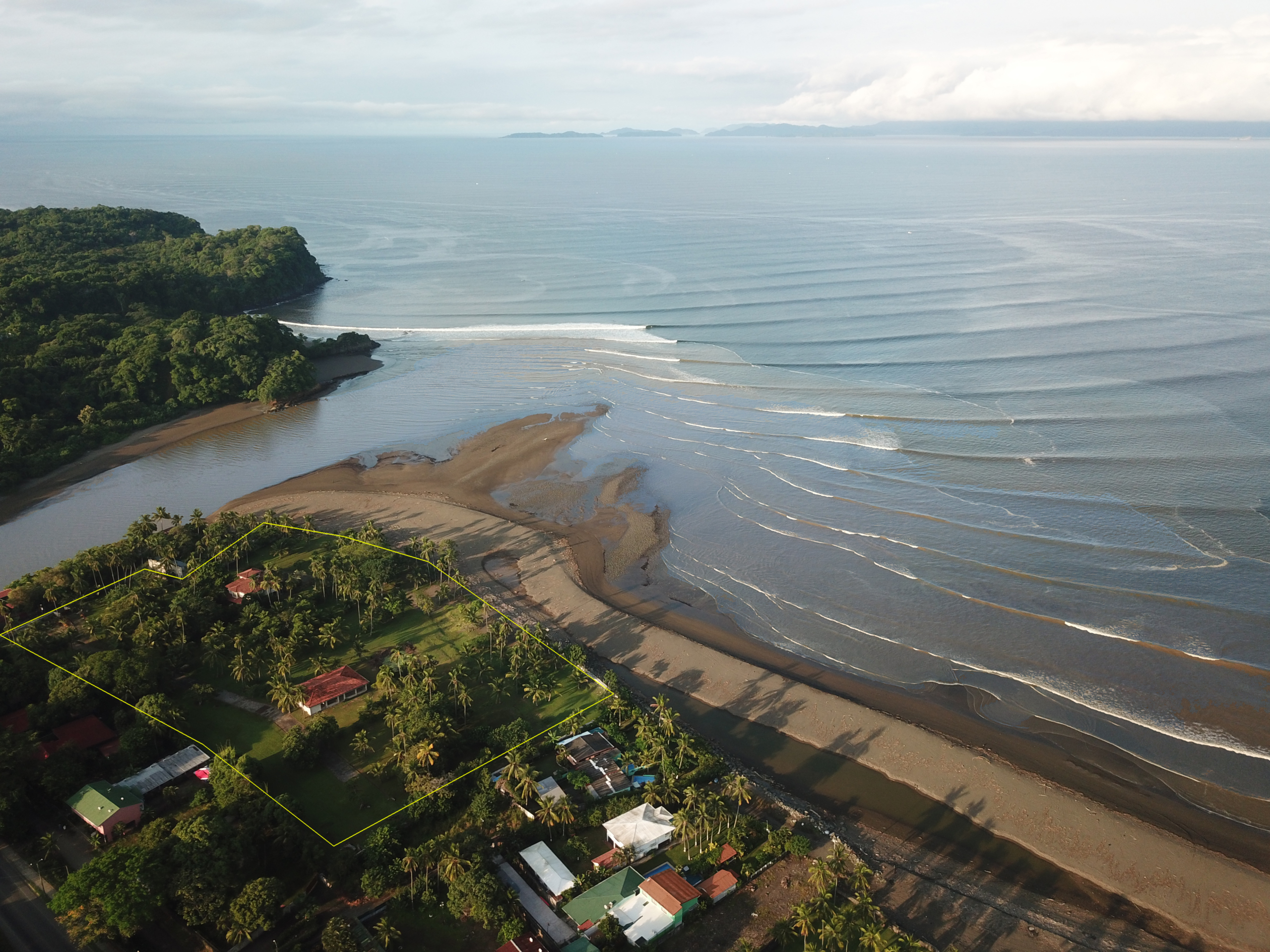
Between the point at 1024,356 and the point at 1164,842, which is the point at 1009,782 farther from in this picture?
the point at 1024,356

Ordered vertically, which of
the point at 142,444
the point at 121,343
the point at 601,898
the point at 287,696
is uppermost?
the point at 121,343

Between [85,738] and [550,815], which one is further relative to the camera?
[85,738]

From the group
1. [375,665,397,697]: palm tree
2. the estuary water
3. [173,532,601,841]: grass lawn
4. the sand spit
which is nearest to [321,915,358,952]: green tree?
[173,532,601,841]: grass lawn

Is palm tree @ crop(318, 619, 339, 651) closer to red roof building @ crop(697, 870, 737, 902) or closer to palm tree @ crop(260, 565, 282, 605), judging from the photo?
palm tree @ crop(260, 565, 282, 605)

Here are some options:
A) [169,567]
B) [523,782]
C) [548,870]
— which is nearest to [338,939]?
[548,870]

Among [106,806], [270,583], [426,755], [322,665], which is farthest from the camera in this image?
[270,583]

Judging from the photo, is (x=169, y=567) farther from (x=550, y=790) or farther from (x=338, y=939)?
(x=338, y=939)
